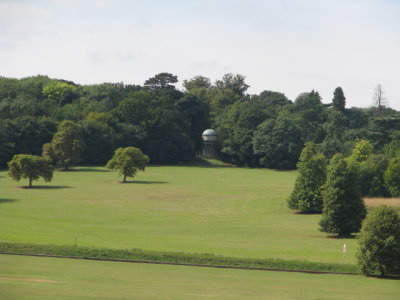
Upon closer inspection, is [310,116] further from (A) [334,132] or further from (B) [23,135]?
(B) [23,135]

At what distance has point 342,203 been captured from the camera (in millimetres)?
54969

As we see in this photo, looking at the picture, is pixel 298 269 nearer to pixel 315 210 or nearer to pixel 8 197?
pixel 315 210

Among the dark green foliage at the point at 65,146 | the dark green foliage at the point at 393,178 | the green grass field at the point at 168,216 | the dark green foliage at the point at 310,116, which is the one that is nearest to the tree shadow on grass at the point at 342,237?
the green grass field at the point at 168,216

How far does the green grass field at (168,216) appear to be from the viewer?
46.0 metres

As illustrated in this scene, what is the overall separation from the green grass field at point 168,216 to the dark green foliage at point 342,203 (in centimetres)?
168

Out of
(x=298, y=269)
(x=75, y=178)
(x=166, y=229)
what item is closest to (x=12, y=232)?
(x=166, y=229)

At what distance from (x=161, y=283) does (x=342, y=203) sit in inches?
1090

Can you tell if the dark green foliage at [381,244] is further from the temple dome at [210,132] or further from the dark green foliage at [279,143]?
the temple dome at [210,132]

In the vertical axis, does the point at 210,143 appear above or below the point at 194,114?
below

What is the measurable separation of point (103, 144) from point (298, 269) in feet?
283

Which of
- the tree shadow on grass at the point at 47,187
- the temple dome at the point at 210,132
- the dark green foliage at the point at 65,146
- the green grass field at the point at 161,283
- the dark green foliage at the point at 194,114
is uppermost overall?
the dark green foliage at the point at 194,114

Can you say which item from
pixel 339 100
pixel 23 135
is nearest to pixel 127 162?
pixel 23 135

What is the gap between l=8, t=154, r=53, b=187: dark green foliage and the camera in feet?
276

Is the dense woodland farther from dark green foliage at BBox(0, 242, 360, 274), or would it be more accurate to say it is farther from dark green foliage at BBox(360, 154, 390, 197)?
dark green foliage at BBox(0, 242, 360, 274)
